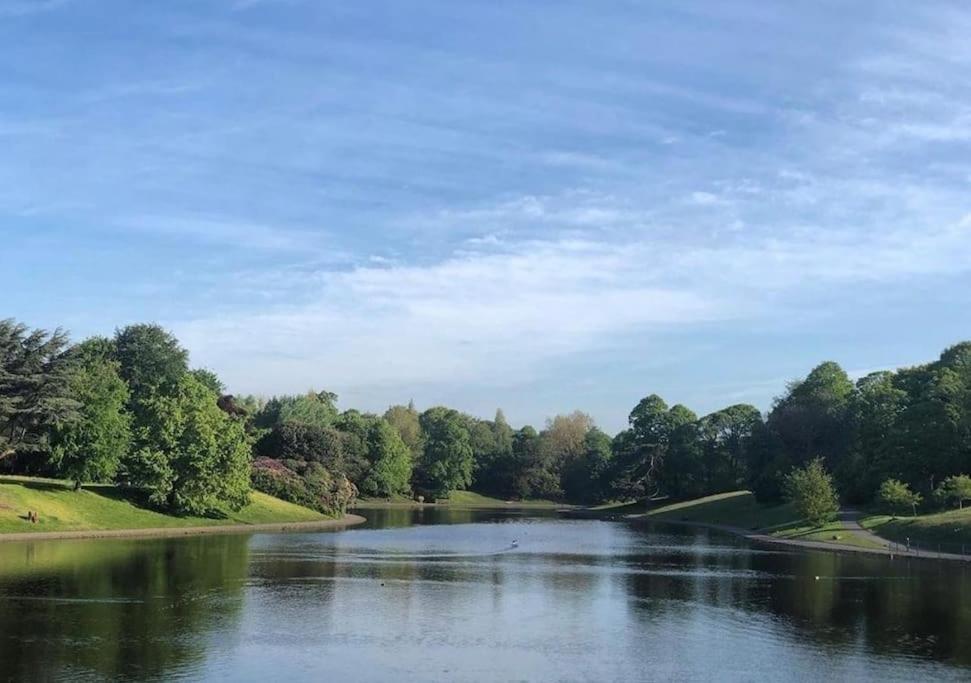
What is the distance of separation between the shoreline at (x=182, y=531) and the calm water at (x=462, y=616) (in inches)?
144

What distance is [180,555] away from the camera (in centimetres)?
5362

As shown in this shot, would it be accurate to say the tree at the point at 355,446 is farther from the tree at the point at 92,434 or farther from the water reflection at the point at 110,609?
the water reflection at the point at 110,609

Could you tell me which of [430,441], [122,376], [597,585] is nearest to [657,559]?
[597,585]

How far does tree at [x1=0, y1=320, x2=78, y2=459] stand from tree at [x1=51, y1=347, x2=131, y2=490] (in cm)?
113

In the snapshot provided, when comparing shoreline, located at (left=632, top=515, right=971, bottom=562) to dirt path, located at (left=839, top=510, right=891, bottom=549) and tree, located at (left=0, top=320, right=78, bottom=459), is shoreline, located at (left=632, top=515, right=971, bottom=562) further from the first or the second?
tree, located at (left=0, top=320, right=78, bottom=459)

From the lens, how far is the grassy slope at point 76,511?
207 ft

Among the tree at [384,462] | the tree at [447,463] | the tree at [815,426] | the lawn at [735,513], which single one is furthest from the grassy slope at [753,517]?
the tree at [447,463]

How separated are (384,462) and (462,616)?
119 metres

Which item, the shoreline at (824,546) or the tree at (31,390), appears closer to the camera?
the shoreline at (824,546)

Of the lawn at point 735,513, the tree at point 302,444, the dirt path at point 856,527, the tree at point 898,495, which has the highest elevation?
the tree at point 302,444

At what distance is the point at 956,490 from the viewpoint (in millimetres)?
76250

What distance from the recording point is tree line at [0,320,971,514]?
7294cm

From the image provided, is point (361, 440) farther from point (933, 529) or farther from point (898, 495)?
point (933, 529)

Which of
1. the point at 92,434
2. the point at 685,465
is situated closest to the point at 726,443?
the point at 685,465
